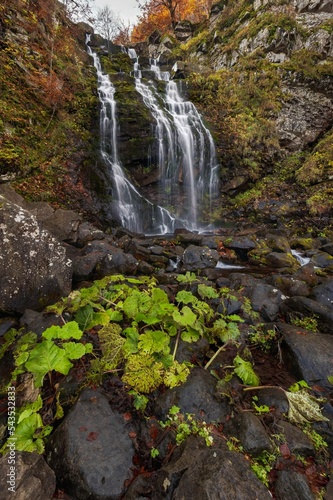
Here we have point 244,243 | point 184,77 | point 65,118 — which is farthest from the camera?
point 184,77

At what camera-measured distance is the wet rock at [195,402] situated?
2.13m

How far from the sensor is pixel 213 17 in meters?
24.0

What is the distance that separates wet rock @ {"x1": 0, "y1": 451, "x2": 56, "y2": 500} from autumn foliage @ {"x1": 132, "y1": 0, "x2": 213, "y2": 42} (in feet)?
121

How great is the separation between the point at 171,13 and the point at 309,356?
120 ft

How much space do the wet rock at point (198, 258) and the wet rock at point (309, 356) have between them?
3.84 meters

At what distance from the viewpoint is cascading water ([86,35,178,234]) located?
11.0 metres

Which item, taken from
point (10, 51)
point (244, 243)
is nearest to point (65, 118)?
point (10, 51)

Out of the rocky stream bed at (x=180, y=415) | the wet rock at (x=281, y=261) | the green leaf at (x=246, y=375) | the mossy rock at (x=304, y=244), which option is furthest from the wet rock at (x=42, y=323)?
the mossy rock at (x=304, y=244)

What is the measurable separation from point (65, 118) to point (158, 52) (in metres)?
21.2

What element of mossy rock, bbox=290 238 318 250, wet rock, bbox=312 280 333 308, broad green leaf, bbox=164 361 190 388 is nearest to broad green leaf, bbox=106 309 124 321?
broad green leaf, bbox=164 361 190 388

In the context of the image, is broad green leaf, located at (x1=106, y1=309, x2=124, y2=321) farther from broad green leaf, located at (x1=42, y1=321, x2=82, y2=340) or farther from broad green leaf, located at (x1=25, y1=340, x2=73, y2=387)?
broad green leaf, located at (x1=25, y1=340, x2=73, y2=387)

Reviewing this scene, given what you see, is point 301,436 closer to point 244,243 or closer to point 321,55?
point 244,243

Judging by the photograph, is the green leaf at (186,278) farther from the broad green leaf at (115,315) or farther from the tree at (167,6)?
the tree at (167,6)

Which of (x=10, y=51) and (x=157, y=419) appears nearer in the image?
(x=157, y=419)
